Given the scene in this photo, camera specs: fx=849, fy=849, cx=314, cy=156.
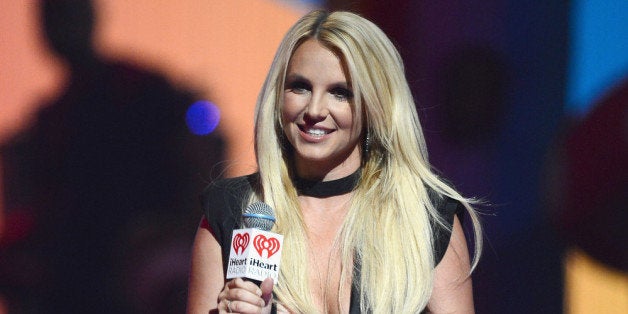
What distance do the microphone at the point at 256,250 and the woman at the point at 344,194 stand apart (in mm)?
493

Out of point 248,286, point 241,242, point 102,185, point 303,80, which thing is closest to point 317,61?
point 303,80

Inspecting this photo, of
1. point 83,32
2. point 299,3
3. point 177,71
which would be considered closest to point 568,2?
point 299,3

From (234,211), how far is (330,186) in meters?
0.29

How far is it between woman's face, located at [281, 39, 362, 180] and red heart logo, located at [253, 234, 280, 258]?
56 cm

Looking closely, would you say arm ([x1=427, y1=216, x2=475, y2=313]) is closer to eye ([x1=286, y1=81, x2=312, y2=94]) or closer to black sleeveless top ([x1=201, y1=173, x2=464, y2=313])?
black sleeveless top ([x1=201, y1=173, x2=464, y2=313])

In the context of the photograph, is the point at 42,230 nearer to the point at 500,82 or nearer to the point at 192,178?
the point at 192,178

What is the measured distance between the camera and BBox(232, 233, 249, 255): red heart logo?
185cm

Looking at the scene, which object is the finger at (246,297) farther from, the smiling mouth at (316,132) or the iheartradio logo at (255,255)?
the smiling mouth at (316,132)

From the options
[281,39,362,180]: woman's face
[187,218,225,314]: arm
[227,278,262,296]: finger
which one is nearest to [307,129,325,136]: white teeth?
[281,39,362,180]: woman's face

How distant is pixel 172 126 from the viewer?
300 centimetres

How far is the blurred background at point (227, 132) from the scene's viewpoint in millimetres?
2875

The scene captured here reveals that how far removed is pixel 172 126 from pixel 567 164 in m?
1.39

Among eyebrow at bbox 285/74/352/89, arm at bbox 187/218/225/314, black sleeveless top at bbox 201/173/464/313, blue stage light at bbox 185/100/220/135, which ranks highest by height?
eyebrow at bbox 285/74/352/89

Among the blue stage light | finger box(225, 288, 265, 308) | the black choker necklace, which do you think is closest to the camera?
finger box(225, 288, 265, 308)
